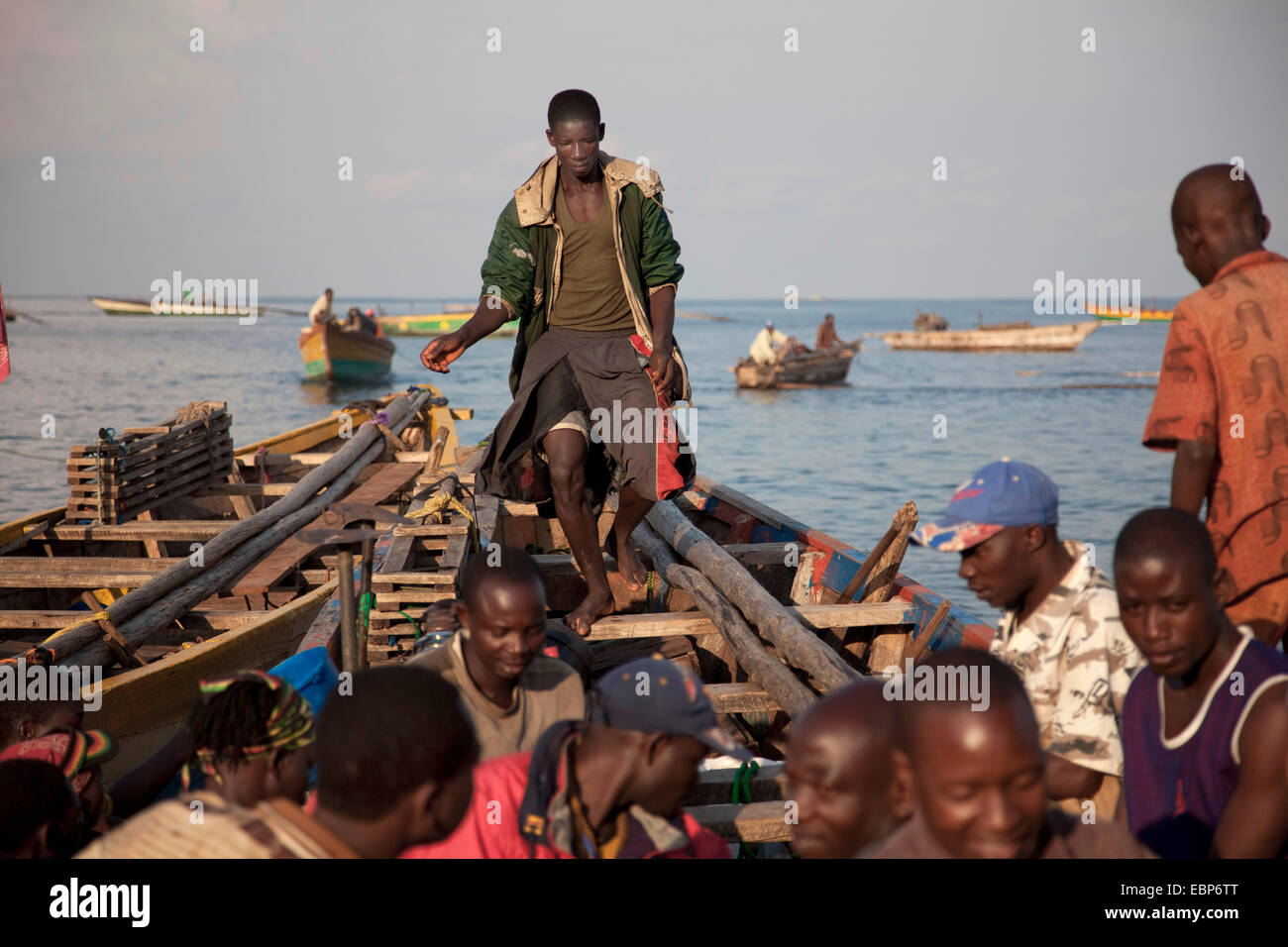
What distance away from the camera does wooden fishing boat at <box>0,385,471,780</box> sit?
4.99 m

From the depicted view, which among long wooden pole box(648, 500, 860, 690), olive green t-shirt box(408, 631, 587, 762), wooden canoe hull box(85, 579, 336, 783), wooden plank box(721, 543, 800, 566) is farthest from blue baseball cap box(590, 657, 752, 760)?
wooden plank box(721, 543, 800, 566)

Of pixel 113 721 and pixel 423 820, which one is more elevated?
pixel 423 820

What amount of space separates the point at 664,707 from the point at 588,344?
9.50 ft

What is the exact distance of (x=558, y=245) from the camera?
499cm

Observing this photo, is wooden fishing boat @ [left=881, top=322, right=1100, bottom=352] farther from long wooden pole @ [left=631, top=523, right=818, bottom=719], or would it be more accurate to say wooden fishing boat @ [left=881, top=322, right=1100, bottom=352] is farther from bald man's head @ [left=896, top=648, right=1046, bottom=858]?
bald man's head @ [left=896, top=648, right=1046, bottom=858]

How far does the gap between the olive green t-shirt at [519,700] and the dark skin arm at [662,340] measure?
174cm

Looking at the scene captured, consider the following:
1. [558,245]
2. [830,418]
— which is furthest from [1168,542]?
[830,418]

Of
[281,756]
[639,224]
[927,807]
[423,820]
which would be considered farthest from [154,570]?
[927,807]

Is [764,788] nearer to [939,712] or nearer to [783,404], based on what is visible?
[939,712]

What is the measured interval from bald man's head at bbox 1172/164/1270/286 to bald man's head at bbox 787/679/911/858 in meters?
1.78

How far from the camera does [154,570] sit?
6883mm

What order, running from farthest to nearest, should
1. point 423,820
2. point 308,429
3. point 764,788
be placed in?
point 308,429 → point 764,788 → point 423,820

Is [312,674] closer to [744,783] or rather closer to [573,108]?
[744,783]
